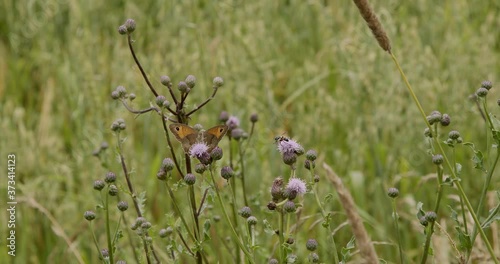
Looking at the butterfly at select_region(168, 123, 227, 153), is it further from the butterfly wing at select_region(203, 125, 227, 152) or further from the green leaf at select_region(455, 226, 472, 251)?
the green leaf at select_region(455, 226, 472, 251)

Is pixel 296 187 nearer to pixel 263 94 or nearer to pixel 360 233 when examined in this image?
pixel 360 233

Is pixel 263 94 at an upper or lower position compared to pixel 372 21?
upper

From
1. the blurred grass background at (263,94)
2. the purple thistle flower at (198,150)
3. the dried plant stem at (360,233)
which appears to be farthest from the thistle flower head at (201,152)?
the blurred grass background at (263,94)

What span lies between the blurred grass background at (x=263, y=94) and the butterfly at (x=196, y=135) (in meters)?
1.14

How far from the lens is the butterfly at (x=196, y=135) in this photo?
4.29 feet

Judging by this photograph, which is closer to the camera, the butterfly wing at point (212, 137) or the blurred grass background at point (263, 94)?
the butterfly wing at point (212, 137)

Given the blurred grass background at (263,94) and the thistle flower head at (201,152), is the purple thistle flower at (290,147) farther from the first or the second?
the blurred grass background at (263,94)

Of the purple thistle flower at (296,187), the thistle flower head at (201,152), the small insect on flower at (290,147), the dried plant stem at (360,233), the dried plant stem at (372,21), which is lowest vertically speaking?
the dried plant stem at (360,233)

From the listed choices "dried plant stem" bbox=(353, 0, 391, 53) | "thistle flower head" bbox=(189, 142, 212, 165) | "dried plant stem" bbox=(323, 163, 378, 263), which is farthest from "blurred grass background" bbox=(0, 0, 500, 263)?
"dried plant stem" bbox=(323, 163, 378, 263)

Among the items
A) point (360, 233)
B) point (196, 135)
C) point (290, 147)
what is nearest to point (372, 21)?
point (290, 147)

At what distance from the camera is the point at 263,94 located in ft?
10.8

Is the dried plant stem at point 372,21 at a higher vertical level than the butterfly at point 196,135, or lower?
higher

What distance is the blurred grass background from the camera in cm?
284

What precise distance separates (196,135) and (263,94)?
6.58 ft
